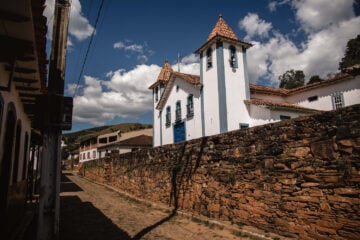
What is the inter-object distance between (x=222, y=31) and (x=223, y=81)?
148 inches

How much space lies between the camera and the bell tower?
17266 mm

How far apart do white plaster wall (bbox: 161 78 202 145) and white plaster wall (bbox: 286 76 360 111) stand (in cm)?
817

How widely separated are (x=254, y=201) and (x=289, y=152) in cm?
139

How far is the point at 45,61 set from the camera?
4.86m

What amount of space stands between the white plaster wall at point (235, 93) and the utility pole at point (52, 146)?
13.7 meters

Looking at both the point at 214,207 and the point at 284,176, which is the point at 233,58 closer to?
the point at 214,207

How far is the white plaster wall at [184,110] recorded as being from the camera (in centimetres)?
1945

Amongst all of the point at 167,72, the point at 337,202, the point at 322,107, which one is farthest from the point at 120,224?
the point at 167,72

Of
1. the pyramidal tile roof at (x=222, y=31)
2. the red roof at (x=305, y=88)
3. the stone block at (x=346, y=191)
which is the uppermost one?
the pyramidal tile roof at (x=222, y=31)

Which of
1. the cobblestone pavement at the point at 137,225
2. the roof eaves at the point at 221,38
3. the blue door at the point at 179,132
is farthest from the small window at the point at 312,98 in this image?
the cobblestone pavement at the point at 137,225

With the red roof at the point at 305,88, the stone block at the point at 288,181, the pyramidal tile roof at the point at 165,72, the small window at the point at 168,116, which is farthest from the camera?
the pyramidal tile roof at the point at 165,72

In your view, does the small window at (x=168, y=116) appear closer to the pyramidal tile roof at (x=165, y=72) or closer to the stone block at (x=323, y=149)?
the pyramidal tile roof at (x=165, y=72)

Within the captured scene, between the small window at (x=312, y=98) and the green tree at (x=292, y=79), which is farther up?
the green tree at (x=292, y=79)

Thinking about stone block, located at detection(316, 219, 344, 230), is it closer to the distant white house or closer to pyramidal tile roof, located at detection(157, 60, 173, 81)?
pyramidal tile roof, located at detection(157, 60, 173, 81)
